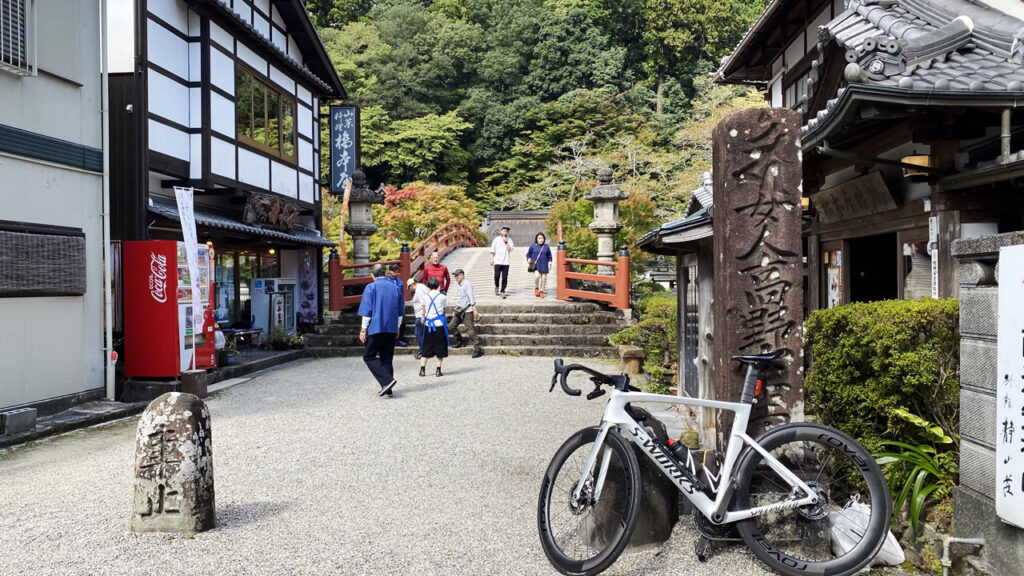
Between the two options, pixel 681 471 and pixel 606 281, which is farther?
pixel 606 281

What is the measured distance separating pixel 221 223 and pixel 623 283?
8.60 meters

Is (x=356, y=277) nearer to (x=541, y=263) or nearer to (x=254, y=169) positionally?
(x=254, y=169)

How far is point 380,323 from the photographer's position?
31.2 ft

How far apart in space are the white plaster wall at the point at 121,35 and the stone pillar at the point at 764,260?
10000mm

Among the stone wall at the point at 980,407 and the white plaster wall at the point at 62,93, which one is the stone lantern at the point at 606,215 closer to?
the white plaster wall at the point at 62,93

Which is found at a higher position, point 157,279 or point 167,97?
point 167,97

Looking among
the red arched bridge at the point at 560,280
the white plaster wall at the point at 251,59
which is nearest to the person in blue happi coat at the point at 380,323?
the red arched bridge at the point at 560,280

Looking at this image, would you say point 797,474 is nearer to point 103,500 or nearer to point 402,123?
point 103,500

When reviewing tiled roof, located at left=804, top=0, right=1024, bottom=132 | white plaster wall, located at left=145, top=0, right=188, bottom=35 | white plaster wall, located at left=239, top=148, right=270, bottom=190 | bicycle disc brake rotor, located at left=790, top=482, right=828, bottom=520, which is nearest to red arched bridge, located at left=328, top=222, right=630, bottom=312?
white plaster wall, located at left=239, top=148, right=270, bottom=190

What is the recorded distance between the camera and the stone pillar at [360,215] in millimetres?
17969

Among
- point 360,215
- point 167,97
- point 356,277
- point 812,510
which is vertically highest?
point 167,97

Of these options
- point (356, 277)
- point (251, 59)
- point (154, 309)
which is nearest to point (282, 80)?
point (251, 59)

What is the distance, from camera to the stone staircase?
14562 mm

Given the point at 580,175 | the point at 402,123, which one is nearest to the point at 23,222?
the point at 580,175
